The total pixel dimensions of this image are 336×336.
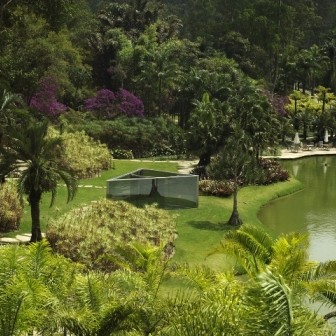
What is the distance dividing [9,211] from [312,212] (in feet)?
48.9

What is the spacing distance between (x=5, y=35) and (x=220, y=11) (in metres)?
65.0

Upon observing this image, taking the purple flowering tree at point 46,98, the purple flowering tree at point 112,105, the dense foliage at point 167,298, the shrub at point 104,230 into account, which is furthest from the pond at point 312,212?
the purple flowering tree at point 46,98

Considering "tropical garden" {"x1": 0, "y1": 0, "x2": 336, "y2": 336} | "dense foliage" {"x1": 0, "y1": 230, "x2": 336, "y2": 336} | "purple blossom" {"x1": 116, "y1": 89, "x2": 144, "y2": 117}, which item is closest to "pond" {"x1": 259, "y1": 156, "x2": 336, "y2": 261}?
"tropical garden" {"x1": 0, "y1": 0, "x2": 336, "y2": 336}

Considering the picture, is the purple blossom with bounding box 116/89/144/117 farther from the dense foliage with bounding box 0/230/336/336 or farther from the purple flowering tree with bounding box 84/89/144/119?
the dense foliage with bounding box 0/230/336/336

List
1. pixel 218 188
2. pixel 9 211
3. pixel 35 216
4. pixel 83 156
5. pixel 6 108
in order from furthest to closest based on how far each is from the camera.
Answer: pixel 83 156
pixel 218 188
pixel 6 108
pixel 9 211
pixel 35 216

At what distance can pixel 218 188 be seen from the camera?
97.3 feet

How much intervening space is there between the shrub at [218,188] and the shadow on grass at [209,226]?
5576 millimetres

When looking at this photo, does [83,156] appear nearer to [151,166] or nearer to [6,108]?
[151,166]

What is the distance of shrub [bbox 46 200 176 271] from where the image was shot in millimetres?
17438

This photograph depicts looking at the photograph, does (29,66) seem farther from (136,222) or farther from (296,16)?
(296,16)

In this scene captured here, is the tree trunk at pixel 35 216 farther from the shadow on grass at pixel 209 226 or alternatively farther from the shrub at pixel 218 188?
the shrub at pixel 218 188

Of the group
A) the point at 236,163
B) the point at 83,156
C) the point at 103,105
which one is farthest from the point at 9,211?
the point at 103,105

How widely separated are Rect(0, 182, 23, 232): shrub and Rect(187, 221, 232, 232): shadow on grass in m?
6.82

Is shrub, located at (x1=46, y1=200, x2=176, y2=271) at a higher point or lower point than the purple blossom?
lower
